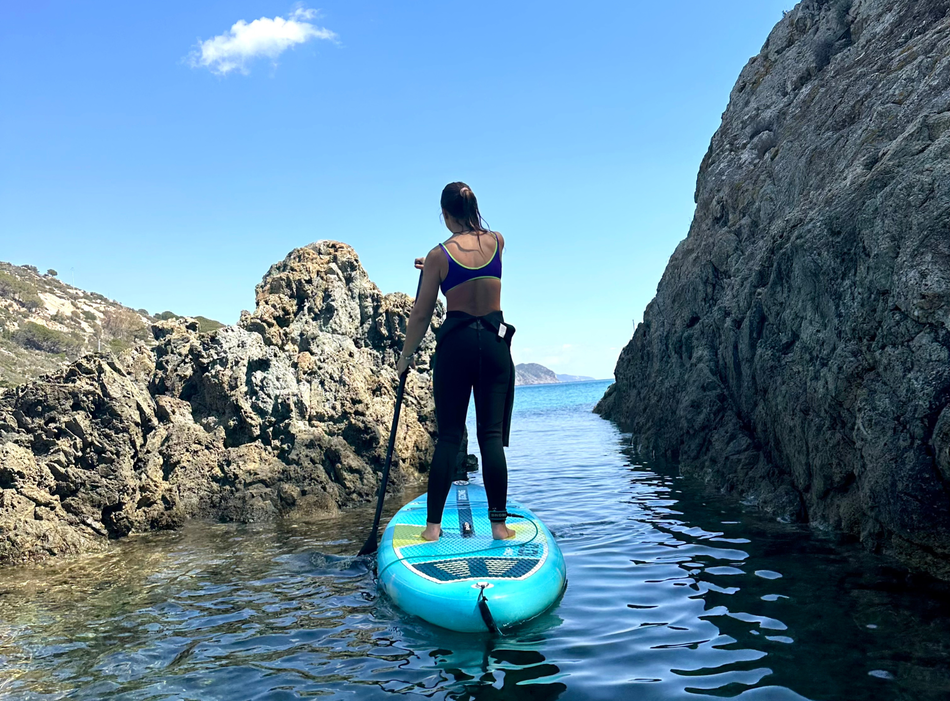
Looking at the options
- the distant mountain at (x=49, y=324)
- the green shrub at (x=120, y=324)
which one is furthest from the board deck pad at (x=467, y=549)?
the green shrub at (x=120, y=324)

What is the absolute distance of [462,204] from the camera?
20.7ft

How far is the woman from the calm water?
1244 mm

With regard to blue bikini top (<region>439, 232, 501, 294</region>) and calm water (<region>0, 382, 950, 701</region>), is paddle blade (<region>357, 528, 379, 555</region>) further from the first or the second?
blue bikini top (<region>439, 232, 501, 294</region>)

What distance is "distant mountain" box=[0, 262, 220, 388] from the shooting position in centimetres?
4584

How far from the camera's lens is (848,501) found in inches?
300

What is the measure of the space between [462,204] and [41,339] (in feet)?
186

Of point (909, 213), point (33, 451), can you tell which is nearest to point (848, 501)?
point (909, 213)

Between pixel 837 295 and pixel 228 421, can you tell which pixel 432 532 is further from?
pixel 228 421

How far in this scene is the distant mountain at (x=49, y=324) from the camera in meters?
45.8

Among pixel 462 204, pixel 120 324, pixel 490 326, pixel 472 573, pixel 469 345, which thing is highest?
pixel 120 324

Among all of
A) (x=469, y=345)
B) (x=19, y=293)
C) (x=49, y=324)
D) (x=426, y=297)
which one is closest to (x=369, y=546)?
(x=469, y=345)

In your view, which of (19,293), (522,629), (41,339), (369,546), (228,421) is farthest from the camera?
(19,293)

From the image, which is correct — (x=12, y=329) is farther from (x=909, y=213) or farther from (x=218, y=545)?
(x=909, y=213)

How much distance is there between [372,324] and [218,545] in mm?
8349
